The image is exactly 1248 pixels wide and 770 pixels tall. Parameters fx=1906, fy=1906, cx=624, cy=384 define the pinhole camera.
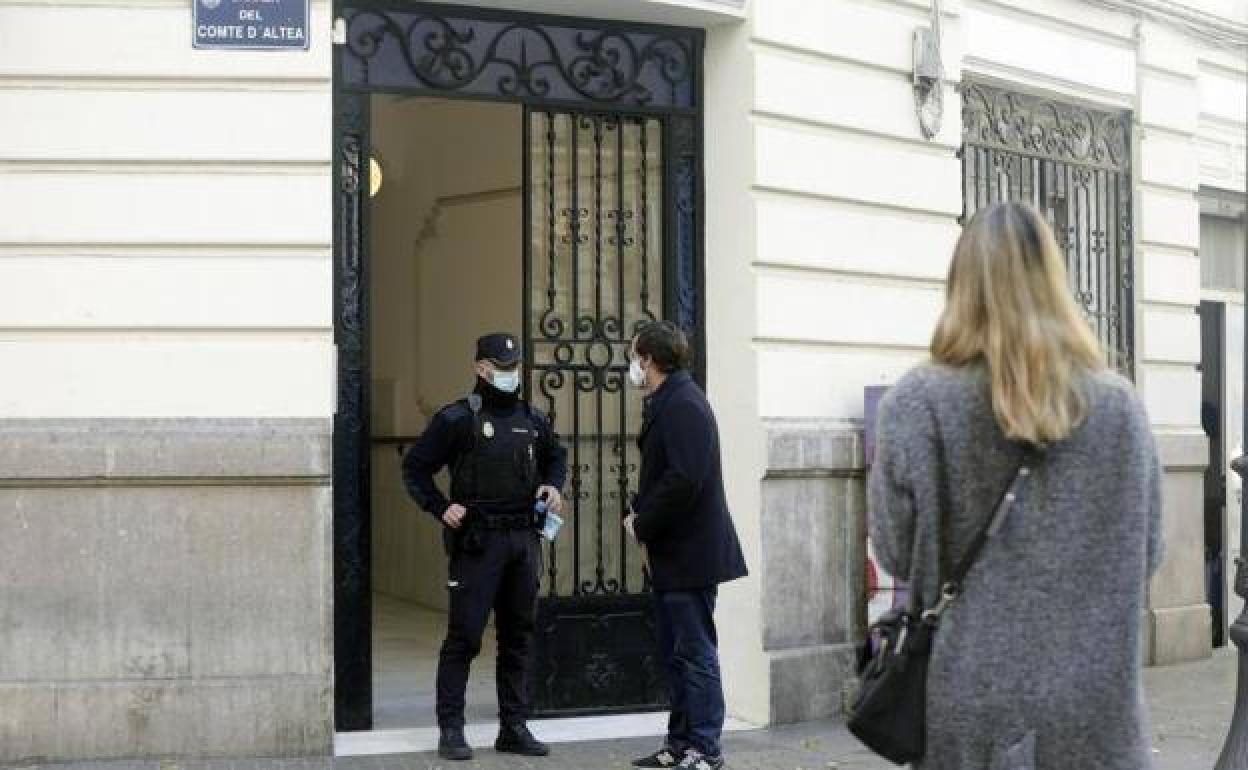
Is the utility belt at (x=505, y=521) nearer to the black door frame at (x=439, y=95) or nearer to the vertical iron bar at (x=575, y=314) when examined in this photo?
the black door frame at (x=439, y=95)

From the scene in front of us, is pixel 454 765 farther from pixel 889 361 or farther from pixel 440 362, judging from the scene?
pixel 440 362

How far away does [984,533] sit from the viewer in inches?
148

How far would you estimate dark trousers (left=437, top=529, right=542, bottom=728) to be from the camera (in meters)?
8.74

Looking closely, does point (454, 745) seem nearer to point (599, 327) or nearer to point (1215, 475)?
point (599, 327)

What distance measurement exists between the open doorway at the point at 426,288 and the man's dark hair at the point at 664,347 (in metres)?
4.86

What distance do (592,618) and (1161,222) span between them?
5.68 metres

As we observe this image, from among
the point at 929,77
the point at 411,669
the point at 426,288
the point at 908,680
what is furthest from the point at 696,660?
the point at 426,288

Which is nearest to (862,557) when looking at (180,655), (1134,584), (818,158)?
(818,158)

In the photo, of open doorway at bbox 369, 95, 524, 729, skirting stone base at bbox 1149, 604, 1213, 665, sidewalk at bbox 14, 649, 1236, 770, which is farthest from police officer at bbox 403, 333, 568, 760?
skirting stone base at bbox 1149, 604, 1213, 665

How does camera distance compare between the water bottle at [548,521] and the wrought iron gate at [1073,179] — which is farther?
the wrought iron gate at [1073,179]

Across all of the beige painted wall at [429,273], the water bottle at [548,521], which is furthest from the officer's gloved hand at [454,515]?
the beige painted wall at [429,273]

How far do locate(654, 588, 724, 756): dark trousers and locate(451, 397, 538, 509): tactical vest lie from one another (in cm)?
86

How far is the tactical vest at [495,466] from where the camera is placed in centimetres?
879

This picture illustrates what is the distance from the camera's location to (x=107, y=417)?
8.77 metres
